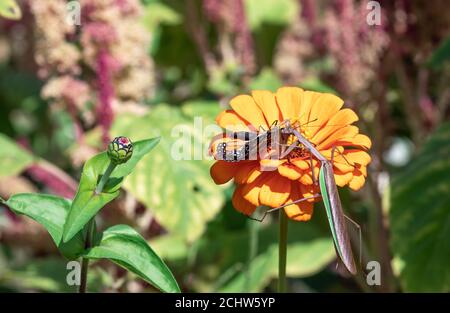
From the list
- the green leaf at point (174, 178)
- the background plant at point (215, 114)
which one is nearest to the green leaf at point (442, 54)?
the background plant at point (215, 114)

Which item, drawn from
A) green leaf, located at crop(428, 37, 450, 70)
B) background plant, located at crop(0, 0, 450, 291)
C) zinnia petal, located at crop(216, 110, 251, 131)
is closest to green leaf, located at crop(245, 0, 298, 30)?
background plant, located at crop(0, 0, 450, 291)

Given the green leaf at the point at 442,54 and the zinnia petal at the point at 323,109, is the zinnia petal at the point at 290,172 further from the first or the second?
the green leaf at the point at 442,54

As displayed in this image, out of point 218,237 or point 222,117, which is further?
point 218,237

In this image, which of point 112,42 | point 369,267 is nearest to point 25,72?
point 112,42

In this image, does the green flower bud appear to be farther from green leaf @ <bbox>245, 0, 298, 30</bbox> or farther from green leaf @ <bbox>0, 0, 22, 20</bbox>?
green leaf @ <bbox>245, 0, 298, 30</bbox>

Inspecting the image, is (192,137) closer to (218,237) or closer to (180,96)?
(218,237)
